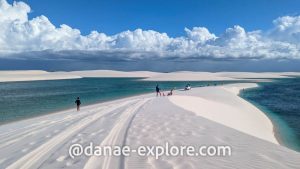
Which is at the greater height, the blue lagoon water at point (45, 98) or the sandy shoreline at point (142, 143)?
the sandy shoreline at point (142, 143)

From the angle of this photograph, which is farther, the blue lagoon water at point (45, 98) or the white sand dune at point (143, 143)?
the blue lagoon water at point (45, 98)

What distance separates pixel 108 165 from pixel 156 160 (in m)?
1.56

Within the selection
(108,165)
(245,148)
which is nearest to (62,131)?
(108,165)

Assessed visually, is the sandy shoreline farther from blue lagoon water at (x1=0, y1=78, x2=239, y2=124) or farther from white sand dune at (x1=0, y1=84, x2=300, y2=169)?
blue lagoon water at (x1=0, y1=78, x2=239, y2=124)

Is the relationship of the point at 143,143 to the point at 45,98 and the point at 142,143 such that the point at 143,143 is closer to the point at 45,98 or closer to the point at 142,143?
the point at 142,143

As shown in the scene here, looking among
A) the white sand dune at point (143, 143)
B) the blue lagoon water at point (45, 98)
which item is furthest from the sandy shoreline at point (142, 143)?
the blue lagoon water at point (45, 98)

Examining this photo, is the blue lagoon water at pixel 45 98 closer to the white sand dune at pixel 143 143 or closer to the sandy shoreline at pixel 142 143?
the white sand dune at pixel 143 143

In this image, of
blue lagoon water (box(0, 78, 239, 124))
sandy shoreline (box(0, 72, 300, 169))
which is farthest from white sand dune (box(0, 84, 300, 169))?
blue lagoon water (box(0, 78, 239, 124))

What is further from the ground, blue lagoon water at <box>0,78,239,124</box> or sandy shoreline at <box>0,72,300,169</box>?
sandy shoreline at <box>0,72,300,169</box>

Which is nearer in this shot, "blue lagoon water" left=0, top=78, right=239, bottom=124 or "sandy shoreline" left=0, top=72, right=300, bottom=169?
"sandy shoreline" left=0, top=72, right=300, bottom=169

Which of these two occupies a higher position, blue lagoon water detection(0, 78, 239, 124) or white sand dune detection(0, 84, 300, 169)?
white sand dune detection(0, 84, 300, 169)

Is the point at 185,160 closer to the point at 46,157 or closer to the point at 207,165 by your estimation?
the point at 207,165

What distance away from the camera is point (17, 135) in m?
14.2

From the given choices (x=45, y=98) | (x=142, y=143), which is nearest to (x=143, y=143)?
(x=142, y=143)
